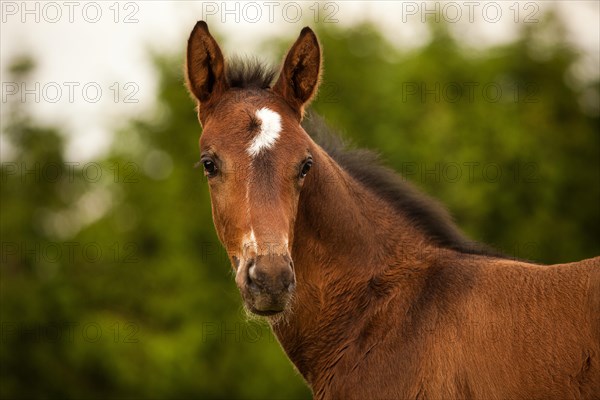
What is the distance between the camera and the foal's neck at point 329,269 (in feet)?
20.0

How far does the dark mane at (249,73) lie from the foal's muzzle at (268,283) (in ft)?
5.79

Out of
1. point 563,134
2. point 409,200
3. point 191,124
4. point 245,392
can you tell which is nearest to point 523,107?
point 563,134

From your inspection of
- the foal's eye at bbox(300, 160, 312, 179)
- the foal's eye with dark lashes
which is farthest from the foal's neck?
the foal's eye with dark lashes

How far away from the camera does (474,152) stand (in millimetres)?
31984

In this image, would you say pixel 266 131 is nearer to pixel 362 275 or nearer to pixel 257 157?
pixel 257 157

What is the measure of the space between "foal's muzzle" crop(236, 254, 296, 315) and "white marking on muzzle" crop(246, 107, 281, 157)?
88 cm

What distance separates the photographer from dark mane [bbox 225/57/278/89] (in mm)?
6406

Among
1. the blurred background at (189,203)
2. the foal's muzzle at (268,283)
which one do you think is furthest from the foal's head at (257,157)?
the blurred background at (189,203)

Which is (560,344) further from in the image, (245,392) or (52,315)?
(52,315)

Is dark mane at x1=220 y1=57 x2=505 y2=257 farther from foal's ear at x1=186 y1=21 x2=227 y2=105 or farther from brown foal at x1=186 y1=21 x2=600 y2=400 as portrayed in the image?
foal's ear at x1=186 y1=21 x2=227 y2=105

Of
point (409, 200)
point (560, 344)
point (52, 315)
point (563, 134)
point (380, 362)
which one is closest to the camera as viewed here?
point (560, 344)

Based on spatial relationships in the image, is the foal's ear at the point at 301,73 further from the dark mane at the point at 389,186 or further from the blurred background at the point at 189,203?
the blurred background at the point at 189,203

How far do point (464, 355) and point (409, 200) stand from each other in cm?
155

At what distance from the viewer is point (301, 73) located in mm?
6410
